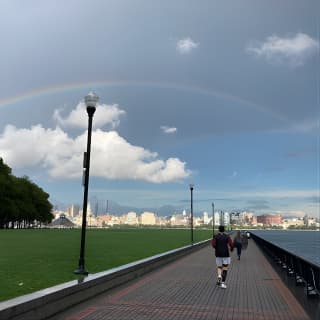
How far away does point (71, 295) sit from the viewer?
356 inches

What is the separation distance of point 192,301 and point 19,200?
3360 inches

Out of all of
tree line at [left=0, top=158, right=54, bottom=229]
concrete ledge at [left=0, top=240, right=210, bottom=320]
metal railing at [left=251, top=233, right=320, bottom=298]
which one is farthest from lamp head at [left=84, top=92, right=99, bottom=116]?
tree line at [left=0, top=158, right=54, bottom=229]

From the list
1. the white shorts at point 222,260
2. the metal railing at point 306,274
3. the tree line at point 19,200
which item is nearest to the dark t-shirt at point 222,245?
the white shorts at point 222,260

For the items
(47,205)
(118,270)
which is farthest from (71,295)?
(47,205)

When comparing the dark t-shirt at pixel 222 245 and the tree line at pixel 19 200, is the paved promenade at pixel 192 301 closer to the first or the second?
the dark t-shirt at pixel 222 245

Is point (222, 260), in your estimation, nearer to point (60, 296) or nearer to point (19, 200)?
point (60, 296)

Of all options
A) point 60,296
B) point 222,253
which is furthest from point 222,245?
point 60,296

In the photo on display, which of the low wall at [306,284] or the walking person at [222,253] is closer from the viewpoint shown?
the low wall at [306,284]

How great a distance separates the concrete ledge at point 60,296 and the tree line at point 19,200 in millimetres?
73413

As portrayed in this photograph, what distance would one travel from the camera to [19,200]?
295 ft

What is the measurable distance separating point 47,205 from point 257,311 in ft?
340

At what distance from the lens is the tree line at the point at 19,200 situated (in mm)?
83125

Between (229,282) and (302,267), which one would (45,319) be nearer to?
(302,267)

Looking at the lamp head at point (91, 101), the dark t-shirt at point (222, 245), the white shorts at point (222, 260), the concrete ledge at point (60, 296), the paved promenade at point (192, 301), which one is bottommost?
the paved promenade at point (192, 301)
